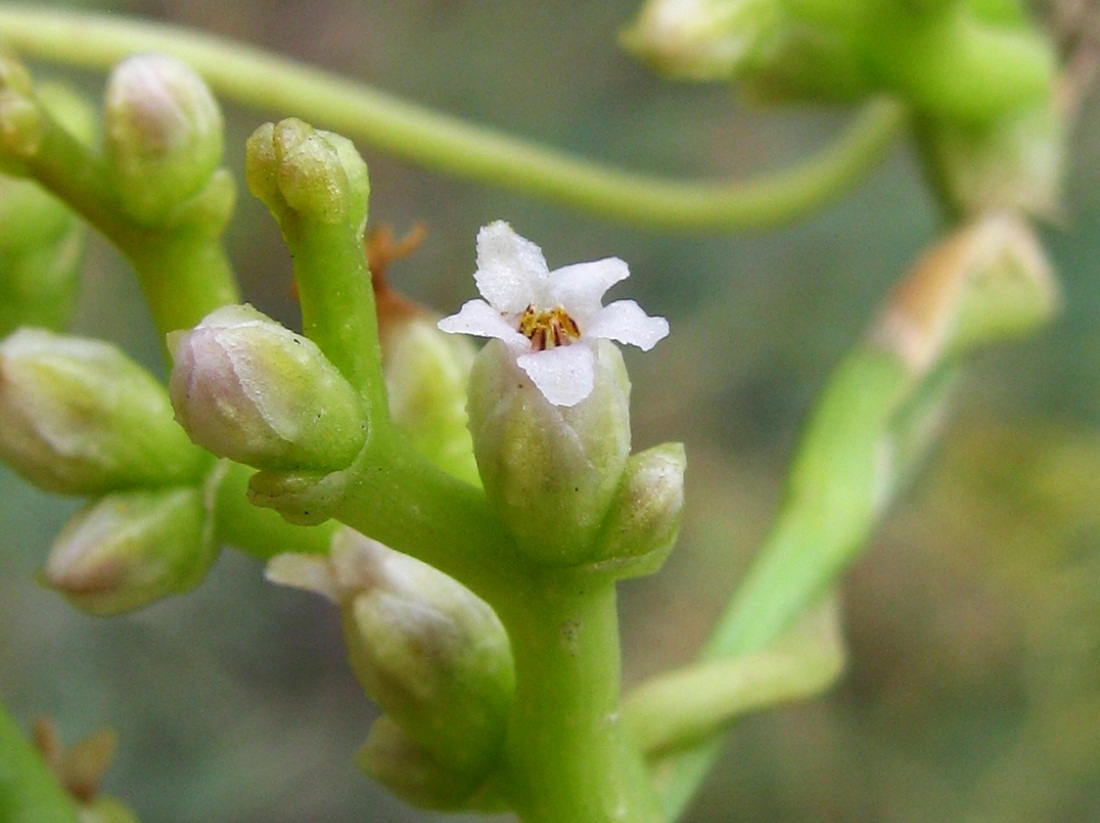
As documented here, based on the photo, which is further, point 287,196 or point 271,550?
point 271,550

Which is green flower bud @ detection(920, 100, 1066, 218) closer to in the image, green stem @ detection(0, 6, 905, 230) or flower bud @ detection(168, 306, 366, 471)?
green stem @ detection(0, 6, 905, 230)

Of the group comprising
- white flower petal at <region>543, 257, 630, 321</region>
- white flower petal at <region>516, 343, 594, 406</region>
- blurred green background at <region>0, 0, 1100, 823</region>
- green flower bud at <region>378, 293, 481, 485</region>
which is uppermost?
white flower petal at <region>543, 257, 630, 321</region>

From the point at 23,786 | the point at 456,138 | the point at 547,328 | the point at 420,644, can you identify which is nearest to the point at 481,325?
the point at 547,328

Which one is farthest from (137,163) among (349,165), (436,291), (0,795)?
(436,291)

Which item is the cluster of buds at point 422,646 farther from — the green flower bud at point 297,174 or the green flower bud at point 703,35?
the green flower bud at point 703,35

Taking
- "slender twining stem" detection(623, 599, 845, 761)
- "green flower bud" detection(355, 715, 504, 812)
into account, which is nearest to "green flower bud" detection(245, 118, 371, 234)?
"green flower bud" detection(355, 715, 504, 812)

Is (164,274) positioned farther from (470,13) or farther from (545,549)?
(470,13)
